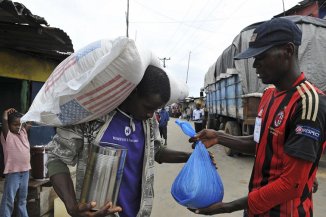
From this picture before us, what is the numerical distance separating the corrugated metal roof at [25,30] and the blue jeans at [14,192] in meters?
1.73

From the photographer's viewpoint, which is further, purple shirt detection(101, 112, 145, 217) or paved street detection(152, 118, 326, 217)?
paved street detection(152, 118, 326, 217)

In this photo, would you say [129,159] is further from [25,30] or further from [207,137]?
[25,30]

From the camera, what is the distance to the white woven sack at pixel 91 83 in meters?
1.41

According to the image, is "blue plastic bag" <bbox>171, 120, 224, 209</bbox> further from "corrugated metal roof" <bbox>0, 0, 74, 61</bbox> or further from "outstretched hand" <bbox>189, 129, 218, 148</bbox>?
"corrugated metal roof" <bbox>0, 0, 74, 61</bbox>

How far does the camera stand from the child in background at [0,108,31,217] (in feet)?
13.9

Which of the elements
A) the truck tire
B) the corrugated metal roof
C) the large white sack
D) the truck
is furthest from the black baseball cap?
the truck tire

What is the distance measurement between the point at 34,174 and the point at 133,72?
4298mm

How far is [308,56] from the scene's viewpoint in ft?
26.0

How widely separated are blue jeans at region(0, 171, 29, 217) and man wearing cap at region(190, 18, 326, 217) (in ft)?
10.2

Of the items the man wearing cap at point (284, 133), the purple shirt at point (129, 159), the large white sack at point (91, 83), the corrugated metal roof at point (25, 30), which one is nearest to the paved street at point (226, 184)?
the corrugated metal roof at point (25, 30)

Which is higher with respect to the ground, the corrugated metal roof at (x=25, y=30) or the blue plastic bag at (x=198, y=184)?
the corrugated metal roof at (x=25, y=30)

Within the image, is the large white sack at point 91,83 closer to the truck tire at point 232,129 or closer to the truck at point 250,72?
the truck at point 250,72

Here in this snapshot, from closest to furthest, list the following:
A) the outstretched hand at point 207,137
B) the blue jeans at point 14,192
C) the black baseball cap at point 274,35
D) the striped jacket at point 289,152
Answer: the striped jacket at point 289,152 < the black baseball cap at point 274,35 < the outstretched hand at point 207,137 < the blue jeans at point 14,192

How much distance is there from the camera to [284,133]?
1.71 metres
